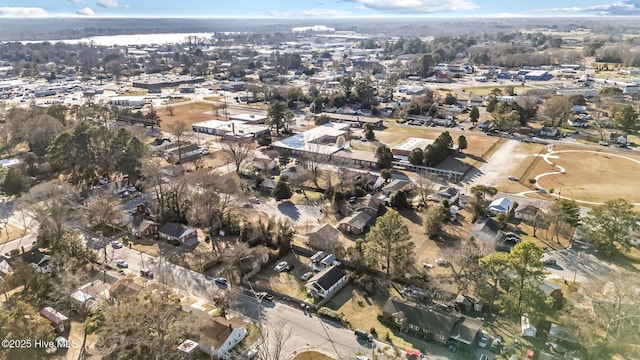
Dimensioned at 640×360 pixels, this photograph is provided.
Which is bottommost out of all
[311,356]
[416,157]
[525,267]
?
[311,356]

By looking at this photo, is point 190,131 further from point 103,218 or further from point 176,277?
point 176,277

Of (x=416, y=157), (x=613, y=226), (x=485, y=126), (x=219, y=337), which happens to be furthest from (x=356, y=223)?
(x=485, y=126)

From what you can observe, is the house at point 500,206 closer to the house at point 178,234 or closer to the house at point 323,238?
the house at point 323,238

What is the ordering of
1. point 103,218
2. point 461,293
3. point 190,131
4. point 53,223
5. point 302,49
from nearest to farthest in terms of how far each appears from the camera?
point 461,293 < point 53,223 < point 103,218 < point 190,131 < point 302,49

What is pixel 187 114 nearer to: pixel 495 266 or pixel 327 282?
pixel 327 282

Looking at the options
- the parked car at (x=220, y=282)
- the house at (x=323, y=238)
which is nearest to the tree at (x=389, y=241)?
the house at (x=323, y=238)

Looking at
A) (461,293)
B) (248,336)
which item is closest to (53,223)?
(248,336)
